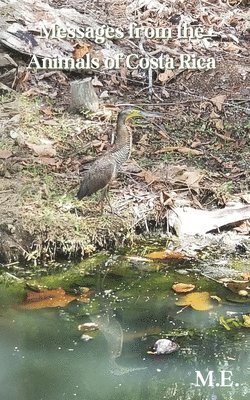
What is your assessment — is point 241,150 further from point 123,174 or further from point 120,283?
point 120,283

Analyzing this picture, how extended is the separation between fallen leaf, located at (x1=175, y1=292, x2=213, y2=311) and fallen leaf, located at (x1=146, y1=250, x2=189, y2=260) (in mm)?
428

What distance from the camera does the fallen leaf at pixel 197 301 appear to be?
364 cm

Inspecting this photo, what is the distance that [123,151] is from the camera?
4391mm

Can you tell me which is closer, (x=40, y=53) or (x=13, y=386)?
(x=13, y=386)

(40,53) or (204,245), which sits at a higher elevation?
(40,53)

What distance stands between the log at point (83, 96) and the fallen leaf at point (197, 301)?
2.17m

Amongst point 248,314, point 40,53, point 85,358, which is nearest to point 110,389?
point 85,358

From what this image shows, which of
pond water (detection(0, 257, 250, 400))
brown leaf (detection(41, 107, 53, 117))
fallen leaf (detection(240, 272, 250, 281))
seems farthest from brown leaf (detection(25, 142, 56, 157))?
fallen leaf (detection(240, 272, 250, 281))

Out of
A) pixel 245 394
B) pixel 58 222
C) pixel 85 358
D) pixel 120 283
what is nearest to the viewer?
pixel 245 394

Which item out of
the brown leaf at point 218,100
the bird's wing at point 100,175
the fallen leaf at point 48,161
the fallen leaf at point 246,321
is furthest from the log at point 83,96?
the fallen leaf at point 246,321

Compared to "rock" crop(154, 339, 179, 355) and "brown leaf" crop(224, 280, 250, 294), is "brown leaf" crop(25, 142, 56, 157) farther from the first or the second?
"rock" crop(154, 339, 179, 355)

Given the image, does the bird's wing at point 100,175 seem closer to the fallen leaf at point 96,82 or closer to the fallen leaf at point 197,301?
the fallen leaf at point 197,301

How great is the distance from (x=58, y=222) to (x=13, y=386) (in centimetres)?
137

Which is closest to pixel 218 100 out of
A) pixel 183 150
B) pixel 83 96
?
pixel 183 150
